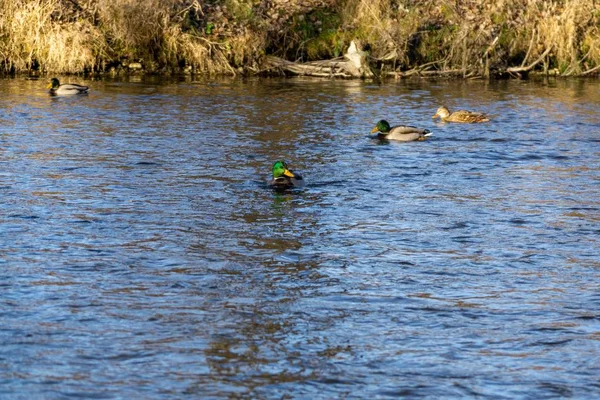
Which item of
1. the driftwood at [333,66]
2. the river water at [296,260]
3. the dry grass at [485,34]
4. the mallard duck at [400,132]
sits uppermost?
the dry grass at [485,34]

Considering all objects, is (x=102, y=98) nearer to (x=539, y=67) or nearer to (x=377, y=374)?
(x=539, y=67)

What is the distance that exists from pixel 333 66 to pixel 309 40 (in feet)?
4.27

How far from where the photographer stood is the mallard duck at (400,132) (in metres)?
19.4

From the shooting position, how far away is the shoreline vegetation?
28.1 metres

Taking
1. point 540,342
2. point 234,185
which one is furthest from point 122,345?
point 234,185

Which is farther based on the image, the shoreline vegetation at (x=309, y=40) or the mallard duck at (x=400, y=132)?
the shoreline vegetation at (x=309, y=40)

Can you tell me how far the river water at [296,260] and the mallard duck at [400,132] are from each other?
40cm

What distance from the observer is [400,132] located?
1938cm

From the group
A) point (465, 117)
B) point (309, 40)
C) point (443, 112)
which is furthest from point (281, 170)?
point (309, 40)

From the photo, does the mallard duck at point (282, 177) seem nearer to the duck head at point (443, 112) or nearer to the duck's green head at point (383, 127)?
the duck's green head at point (383, 127)

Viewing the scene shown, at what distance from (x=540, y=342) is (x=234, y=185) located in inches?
279

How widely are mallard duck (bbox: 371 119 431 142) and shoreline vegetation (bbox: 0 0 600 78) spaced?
919 cm

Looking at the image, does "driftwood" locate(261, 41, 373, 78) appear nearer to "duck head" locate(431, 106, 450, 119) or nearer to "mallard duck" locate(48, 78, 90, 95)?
"mallard duck" locate(48, 78, 90, 95)

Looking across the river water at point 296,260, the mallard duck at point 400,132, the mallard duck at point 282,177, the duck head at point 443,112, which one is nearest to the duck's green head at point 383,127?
the mallard duck at point 400,132
